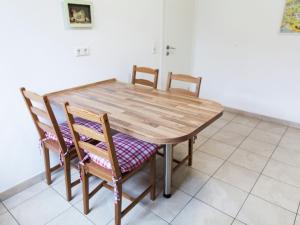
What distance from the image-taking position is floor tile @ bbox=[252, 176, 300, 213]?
184 centimetres

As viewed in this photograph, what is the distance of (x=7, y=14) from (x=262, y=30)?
304 centimetres

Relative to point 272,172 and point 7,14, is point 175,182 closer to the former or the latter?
point 272,172

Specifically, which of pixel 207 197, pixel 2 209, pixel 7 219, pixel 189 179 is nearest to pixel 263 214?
pixel 207 197

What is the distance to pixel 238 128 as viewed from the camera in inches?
124

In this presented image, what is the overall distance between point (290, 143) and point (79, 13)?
2817 millimetres

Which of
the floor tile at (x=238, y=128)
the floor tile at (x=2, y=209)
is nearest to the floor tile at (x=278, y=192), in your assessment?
the floor tile at (x=238, y=128)

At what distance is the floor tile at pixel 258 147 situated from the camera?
8.41ft

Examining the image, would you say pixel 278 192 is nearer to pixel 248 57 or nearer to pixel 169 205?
pixel 169 205

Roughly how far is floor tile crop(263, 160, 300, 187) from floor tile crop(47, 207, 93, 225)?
68.5 inches

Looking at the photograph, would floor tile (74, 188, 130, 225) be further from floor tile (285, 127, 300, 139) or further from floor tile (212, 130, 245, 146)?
floor tile (285, 127, 300, 139)

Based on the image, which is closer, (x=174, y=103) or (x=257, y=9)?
(x=174, y=103)

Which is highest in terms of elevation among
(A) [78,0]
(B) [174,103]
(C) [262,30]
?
(A) [78,0]

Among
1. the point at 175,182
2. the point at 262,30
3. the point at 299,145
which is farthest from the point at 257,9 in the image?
the point at 175,182

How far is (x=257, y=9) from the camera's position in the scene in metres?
3.10
